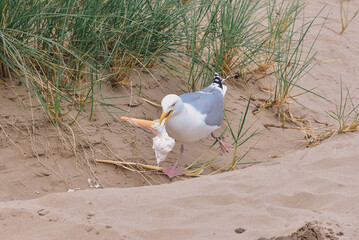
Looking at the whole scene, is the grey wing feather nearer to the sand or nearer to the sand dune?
the sand

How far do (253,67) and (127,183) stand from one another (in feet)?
7.54

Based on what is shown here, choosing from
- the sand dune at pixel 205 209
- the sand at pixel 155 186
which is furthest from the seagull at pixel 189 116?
the sand dune at pixel 205 209

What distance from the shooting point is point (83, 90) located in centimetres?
422

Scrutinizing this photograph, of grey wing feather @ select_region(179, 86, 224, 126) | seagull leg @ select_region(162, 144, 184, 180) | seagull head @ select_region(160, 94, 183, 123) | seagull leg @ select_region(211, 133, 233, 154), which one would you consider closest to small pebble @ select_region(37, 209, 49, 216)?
Result: seagull head @ select_region(160, 94, 183, 123)

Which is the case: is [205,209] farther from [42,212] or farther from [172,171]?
[172,171]

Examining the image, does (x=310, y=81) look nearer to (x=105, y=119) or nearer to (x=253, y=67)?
(x=253, y=67)

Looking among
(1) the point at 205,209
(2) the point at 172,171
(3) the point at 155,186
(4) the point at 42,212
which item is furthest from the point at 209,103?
(4) the point at 42,212

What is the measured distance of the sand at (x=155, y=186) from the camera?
7.78 ft

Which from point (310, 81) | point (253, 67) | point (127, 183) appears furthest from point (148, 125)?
point (310, 81)

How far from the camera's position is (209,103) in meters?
4.19

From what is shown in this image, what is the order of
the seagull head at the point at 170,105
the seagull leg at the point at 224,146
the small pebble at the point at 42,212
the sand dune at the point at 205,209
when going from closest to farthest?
1. the sand dune at the point at 205,209
2. the small pebble at the point at 42,212
3. the seagull head at the point at 170,105
4. the seagull leg at the point at 224,146

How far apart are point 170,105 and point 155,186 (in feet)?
2.90

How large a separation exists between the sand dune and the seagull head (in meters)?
0.74

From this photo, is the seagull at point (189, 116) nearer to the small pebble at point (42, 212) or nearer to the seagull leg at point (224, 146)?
the seagull leg at point (224, 146)
